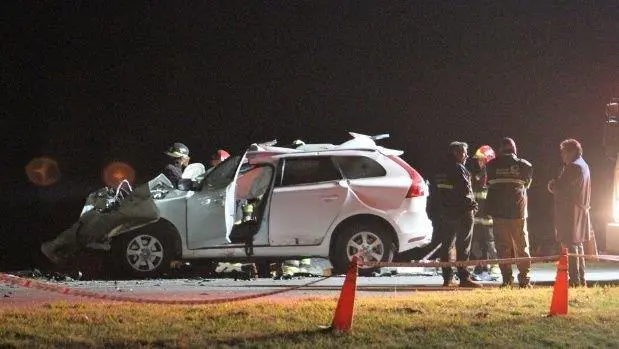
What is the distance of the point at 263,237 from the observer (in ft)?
34.4

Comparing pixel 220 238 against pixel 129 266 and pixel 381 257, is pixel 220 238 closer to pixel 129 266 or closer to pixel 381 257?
pixel 129 266

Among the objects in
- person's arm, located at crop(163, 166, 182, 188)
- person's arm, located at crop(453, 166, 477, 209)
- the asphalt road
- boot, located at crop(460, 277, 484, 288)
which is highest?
person's arm, located at crop(163, 166, 182, 188)

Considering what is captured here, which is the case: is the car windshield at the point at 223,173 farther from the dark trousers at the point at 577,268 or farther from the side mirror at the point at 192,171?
the dark trousers at the point at 577,268

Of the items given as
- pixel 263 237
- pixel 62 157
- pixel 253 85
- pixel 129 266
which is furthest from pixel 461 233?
pixel 62 157

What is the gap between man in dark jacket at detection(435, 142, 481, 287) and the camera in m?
9.94

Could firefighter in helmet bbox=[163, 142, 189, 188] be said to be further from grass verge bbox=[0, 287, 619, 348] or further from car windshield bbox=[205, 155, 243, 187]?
grass verge bbox=[0, 287, 619, 348]

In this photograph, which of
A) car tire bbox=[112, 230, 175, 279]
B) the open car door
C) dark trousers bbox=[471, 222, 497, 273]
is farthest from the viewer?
dark trousers bbox=[471, 222, 497, 273]

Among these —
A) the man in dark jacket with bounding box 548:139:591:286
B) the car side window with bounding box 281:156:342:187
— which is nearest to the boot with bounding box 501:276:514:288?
the man in dark jacket with bounding box 548:139:591:286

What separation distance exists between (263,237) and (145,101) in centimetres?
1758

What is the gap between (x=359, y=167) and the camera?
10.8 m

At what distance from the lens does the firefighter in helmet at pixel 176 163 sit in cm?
1148

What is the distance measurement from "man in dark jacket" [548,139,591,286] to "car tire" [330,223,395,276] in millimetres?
2097

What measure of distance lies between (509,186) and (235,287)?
11.1ft

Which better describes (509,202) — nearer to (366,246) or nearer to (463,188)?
(463,188)
